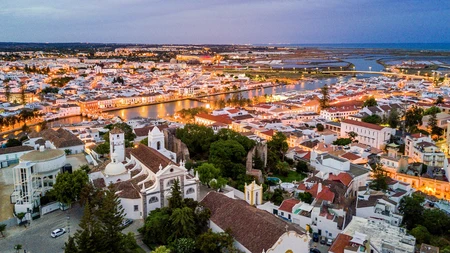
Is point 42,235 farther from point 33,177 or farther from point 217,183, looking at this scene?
point 217,183

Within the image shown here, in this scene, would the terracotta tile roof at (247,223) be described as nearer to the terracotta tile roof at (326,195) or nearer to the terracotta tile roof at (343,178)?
the terracotta tile roof at (326,195)

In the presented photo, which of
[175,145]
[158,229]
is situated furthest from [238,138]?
[158,229]

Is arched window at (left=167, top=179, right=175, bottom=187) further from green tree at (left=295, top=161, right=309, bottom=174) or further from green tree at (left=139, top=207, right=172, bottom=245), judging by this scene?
green tree at (left=295, top=161, right=309, bottom=174)

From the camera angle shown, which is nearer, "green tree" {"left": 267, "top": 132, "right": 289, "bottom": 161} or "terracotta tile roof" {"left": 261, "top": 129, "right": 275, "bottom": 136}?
"green tree" {"left": 267, "top": 132, "right": 289, "bottom": 161}

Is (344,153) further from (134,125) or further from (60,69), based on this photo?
(60,69)

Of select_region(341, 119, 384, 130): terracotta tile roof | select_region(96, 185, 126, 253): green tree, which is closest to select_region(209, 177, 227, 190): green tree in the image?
select_region(96, 185, 126, 253): green tree

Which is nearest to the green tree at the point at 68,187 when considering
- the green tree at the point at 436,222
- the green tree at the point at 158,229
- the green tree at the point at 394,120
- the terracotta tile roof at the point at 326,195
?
the green tree at the point at 158,229
